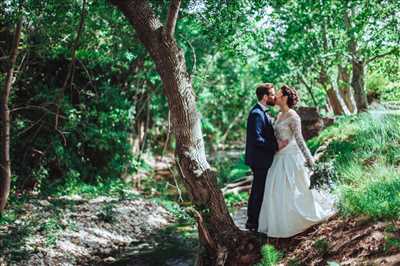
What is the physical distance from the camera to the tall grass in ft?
18.6

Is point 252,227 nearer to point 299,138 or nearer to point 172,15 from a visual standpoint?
point 299,138

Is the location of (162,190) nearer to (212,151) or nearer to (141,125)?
(141,125)

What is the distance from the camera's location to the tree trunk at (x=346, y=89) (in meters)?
15.0

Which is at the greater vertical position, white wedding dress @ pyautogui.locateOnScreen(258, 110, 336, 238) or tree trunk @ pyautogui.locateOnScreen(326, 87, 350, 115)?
tree trunk @ pyautogui.locateOnScreen(326, 87, 350, 115)

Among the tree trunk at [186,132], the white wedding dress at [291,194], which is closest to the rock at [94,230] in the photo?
the tree trunk at [186,132]

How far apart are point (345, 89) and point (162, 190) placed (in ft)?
25.8

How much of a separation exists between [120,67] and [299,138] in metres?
9.30


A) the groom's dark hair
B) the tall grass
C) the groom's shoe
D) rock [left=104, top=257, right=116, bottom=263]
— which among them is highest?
the groom's dark hair

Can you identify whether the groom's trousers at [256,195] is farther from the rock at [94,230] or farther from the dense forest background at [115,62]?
the rock at [94,230]

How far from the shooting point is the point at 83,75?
546 inches

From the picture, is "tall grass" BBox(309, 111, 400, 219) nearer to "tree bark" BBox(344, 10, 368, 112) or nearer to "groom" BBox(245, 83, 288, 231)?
"groom" BBox(245, 83, 288, 231)

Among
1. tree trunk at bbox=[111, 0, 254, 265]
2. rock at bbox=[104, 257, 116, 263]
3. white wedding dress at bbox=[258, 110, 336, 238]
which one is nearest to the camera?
white wedding dress at bbox=[258, 110, 336, 238]

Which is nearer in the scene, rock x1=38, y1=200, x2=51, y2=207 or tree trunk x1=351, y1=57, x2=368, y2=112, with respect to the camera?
rock x1=38, y1=200, x2=51, y2=207

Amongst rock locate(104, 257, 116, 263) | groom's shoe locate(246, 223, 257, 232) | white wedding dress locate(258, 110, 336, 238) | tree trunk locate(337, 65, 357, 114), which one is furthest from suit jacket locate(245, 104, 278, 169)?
tree trunk locate(337, 65, 357, 114)
